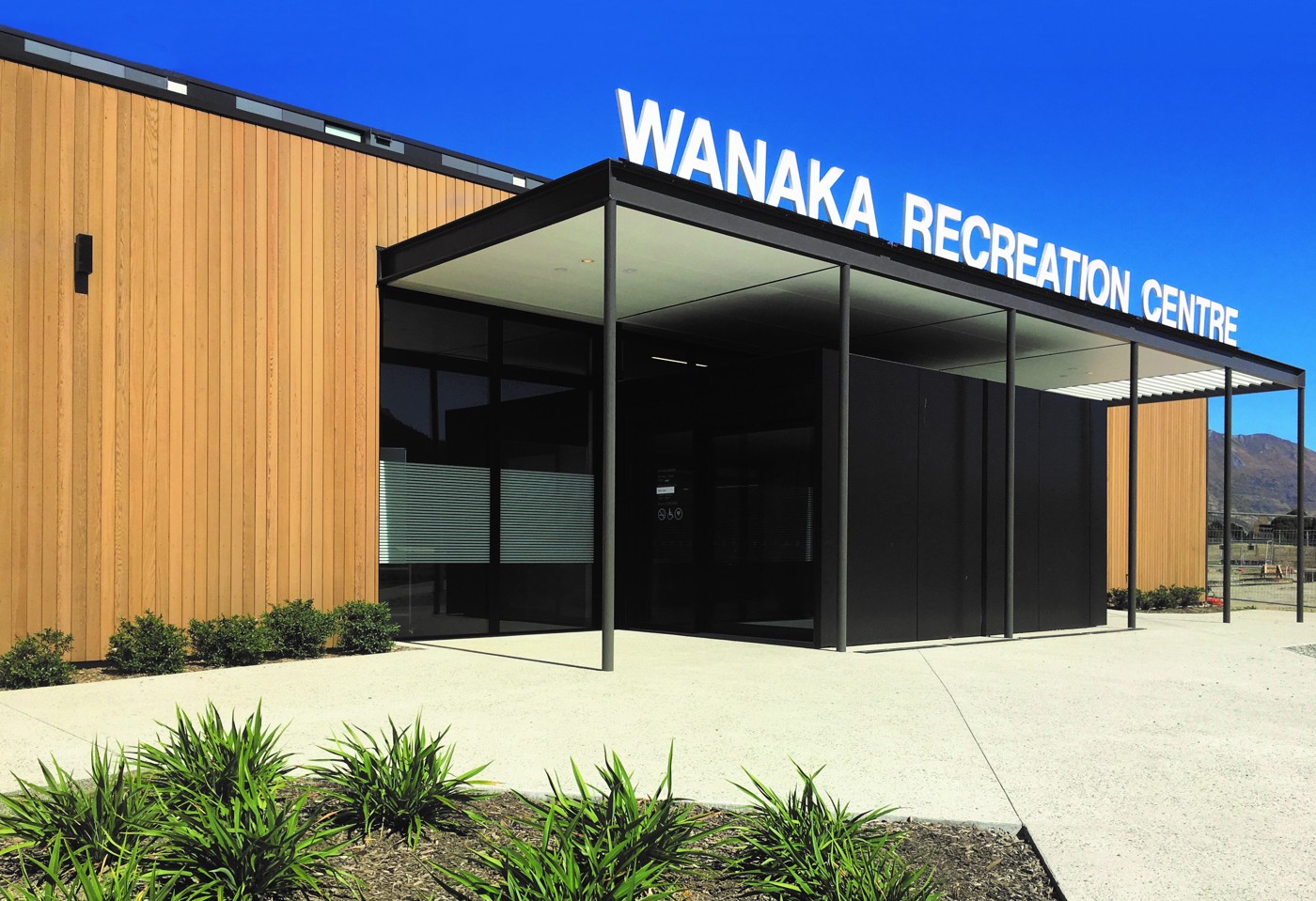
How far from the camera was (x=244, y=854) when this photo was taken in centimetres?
339

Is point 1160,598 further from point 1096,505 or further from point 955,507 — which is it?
point 955,507

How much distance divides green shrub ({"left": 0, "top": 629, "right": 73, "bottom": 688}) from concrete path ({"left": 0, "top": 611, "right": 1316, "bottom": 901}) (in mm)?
313

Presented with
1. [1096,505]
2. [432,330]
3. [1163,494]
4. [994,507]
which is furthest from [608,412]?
[1163,494]

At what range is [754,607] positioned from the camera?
488 inches

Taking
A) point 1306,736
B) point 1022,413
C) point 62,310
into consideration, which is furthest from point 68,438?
point 1022,413

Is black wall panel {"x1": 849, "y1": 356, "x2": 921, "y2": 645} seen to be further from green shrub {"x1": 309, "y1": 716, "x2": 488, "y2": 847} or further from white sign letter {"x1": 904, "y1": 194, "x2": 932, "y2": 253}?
green shrub {"x1": 309, "y1": 716, "x2": 488, "y2": 847}

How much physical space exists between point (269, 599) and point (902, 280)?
731 cm

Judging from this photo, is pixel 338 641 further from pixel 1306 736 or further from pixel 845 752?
pixel 1306 736

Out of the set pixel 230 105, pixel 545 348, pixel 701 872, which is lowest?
pixel 701 872

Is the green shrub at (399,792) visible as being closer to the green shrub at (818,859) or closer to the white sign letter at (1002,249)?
the green shrub at (818,859)

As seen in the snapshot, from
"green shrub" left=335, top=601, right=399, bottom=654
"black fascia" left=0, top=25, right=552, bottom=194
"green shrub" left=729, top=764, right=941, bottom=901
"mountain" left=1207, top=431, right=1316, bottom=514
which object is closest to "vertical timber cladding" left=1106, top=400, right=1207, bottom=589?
"black fascia" left=0, top=25, right=552, bottom=194

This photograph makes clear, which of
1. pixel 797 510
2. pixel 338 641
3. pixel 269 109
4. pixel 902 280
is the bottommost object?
pixel 338 641

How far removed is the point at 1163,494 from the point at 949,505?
1304 cm

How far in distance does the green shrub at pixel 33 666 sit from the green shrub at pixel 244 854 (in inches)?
212
